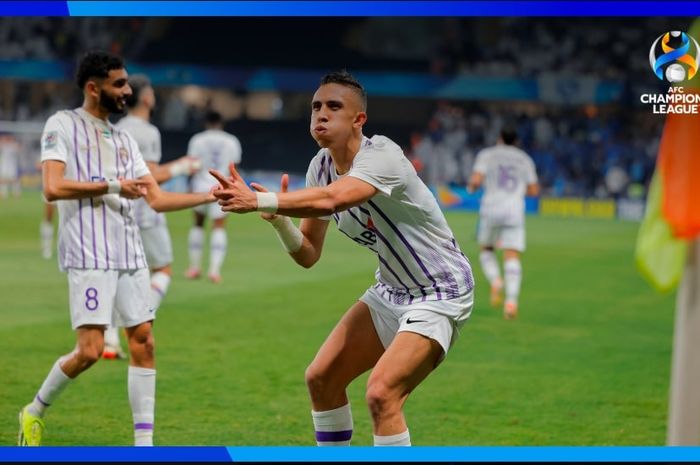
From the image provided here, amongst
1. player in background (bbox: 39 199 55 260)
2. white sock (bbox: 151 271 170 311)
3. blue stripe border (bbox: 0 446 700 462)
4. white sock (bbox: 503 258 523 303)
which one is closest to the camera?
blue stripe border (bbox: 0 446 700 462)

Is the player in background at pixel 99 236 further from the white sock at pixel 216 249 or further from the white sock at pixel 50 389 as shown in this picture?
the white sock at pixel 216 249

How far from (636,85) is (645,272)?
93.1 ft

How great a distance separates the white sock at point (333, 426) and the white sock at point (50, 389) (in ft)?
5.15

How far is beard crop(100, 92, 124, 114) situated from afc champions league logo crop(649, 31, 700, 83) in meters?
2.78

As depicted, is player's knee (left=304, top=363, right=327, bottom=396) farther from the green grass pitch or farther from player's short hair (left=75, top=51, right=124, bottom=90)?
player's short hair (left=75, top=51, right=124, bottom=90)

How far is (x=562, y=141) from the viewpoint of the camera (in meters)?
31.0

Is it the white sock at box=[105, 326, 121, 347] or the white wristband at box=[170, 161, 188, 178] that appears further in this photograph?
the white sock at box=[105, 326, 121, 347]

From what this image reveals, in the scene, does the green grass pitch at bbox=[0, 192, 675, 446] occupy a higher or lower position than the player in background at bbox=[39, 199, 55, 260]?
lower

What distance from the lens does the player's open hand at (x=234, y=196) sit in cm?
438

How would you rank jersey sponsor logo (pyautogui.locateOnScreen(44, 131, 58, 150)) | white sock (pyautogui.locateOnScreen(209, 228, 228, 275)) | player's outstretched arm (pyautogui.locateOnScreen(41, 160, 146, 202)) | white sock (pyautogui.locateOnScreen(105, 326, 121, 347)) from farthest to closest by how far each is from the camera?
white sock (pyautogui.locateOnScreen(209, 228, 228, 275)) → white sock (pyautogui.locateOnScreen(105, 326, 121, 347)) → jersey sponsor logo (pyautogui.locateOnScreen(44, 131, 58, 150)) → player's outstretched arm (pyautogui.locateOnScreen(41, 160, 146, 202))

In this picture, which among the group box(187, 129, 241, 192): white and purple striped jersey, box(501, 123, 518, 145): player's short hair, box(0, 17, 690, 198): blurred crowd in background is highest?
box(0, 17, 690, 198): blurred crowd in background

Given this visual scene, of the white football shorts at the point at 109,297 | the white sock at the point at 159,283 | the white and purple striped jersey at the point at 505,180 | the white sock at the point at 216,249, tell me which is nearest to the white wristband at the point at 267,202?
the white football shorts at the point at 109,297
